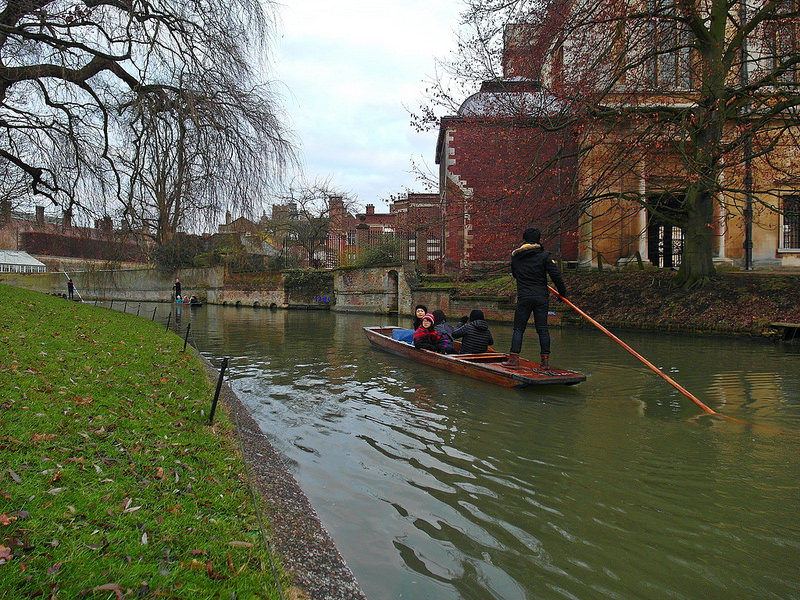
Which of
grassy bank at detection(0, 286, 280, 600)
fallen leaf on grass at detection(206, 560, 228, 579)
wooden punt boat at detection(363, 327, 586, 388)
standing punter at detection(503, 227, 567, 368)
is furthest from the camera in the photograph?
standing punter at detection(503, 227, 567, 368)

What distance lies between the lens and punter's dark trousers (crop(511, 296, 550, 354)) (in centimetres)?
662

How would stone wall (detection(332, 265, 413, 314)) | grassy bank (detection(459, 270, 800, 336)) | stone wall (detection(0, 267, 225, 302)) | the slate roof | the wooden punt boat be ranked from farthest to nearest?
the slate roof
stone wall (detection(0, 267, 225, 302))
stone wall (detection(332, 265, 413, 314))
grassy bank (detection(459, 270, 800, 336))
the wooden punt boat

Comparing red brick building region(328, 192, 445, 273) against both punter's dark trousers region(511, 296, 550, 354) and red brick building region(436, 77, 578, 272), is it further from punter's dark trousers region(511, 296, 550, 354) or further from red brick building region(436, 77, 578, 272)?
punter's dark trousers region(511, 296, 550, 354)

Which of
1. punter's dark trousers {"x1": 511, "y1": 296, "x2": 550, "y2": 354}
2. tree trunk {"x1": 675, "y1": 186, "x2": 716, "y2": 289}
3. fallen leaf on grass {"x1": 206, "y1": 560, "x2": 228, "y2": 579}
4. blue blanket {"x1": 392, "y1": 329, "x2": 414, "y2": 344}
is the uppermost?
tree trunk {"x1": 675, "y1": 186, "x2": 716, "y2": 289}

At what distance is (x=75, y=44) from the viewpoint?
21.7 ft

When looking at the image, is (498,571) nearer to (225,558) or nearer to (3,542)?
(225,558)

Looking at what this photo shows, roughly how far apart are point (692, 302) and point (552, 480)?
413 inches

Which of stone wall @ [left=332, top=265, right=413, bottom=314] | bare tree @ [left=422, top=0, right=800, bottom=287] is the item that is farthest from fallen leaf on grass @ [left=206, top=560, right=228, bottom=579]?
stone wall @ [left=332, top=265, right=413, bottom=314]

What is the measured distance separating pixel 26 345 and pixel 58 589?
4820mm

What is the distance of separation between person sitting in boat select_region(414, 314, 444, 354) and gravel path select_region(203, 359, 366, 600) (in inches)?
179

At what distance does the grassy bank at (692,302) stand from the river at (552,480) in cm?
423

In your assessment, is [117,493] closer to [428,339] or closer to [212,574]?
[212,574]

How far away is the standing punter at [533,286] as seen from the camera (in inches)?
260

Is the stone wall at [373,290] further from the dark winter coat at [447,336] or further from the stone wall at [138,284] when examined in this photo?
the dark winter coat at [447,336]
